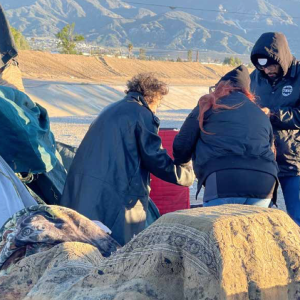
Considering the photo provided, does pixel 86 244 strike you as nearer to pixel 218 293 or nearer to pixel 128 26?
pixel 218 293

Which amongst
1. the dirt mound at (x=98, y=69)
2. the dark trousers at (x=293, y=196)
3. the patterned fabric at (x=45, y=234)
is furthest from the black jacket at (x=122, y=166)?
the dirt mound at (x=98, y=69)

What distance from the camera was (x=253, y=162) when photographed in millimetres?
3686

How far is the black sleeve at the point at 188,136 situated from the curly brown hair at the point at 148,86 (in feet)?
1.70

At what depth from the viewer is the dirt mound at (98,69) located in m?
41.7

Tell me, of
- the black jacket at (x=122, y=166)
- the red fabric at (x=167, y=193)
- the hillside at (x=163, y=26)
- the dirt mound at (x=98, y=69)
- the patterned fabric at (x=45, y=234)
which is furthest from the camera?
the hillside at (x=163, y=26)

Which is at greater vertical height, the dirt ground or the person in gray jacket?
the person in gray jacket

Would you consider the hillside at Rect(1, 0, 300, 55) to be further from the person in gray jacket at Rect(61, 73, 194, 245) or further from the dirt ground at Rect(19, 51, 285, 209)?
the person in gray jacket at Rect(61, 73, 194, 245)

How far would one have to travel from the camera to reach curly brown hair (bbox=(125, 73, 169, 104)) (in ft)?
14.5

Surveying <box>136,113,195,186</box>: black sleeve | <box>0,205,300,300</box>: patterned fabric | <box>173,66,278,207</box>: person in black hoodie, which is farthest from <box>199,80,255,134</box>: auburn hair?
<box>0,205,300,300</box>: patterned fabric

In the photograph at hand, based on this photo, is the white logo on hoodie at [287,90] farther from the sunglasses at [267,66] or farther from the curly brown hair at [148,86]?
the curly brown hair at [148,86]

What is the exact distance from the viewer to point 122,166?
4309 millimetres

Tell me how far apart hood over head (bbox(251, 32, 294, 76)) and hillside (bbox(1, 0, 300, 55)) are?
5537 inches

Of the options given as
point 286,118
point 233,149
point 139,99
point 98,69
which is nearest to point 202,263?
point 233,149

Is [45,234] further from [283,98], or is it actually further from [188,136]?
[283,98]
